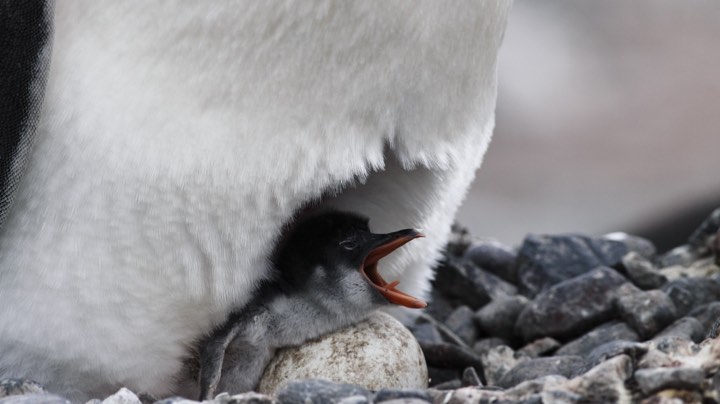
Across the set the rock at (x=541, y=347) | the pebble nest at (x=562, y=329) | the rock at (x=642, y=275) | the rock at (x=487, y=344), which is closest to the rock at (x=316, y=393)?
the pebble nest at (x=562, y=329)

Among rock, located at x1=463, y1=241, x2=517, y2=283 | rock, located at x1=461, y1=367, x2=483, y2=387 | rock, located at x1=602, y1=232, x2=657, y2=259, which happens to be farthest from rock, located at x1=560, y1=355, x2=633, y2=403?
rock, located at x1=602, y1=232, x2=657, y2=259

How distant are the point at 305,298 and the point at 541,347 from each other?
0.50 meters

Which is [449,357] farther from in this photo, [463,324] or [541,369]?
[463,324]

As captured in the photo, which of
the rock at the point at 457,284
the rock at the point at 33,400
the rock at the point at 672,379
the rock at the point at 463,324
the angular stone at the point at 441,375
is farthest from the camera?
the rock at the point at 457,284

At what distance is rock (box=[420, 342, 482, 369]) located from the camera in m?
1.59

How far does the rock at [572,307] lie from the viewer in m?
1.68

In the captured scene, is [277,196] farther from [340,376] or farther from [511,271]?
[511,271]

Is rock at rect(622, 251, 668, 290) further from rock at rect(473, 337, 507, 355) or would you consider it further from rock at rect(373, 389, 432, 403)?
rock at rect(373, 389, 432, 403)

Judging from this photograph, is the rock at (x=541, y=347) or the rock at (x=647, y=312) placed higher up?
the rock at (x=647, y=312)

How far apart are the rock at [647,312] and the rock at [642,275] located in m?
0.19

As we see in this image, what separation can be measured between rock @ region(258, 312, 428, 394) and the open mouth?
6 cm

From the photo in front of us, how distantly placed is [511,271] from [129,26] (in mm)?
1214

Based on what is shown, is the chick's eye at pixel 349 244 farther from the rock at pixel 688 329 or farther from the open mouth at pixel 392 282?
the rock at pixel 688 329

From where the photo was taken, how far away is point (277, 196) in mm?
1197
